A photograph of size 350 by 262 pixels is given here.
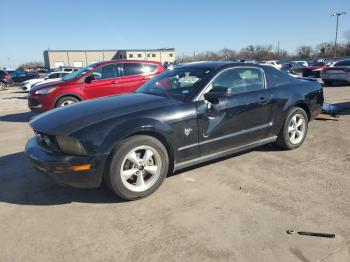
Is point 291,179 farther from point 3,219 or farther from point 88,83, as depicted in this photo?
point 88,83

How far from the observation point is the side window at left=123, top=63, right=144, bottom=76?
9.78 metres

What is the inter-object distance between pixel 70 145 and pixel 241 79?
2583mm

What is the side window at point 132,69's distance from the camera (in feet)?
32.1

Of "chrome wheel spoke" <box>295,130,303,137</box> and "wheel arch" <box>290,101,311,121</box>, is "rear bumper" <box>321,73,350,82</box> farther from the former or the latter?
"chrome wheel spoke" <box>295,130,303,137</box>

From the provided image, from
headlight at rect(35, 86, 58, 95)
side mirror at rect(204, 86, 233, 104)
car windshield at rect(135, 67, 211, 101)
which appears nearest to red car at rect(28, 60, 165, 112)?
headlight at rect(35, 86, 58, 95)

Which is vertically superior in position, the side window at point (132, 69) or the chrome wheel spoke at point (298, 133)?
the side window at point (132, 69)

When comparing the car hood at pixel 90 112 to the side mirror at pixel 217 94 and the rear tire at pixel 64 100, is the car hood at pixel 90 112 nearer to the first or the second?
the side mirror at pixel 217 94

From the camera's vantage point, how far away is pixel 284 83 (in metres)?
5.34

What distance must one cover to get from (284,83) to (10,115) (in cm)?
913

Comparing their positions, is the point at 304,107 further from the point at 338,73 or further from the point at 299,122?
the point at 338,73

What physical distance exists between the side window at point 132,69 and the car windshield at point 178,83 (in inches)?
189

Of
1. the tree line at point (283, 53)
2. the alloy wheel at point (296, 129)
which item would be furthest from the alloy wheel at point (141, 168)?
the tree line at point (283, 53)

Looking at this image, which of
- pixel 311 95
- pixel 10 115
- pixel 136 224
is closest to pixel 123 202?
pixel 136 224

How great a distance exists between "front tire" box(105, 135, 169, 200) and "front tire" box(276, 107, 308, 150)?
2.25m
